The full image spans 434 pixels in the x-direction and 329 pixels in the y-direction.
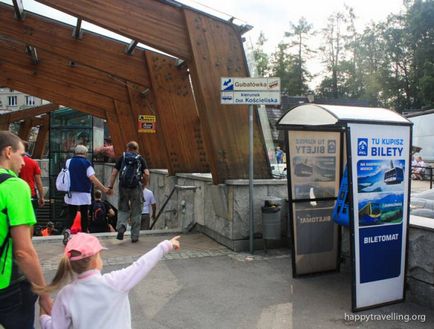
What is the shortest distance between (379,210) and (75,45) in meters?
9.63

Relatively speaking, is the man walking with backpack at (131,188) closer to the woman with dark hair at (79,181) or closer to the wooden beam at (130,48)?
the woman with dark hair at (79,181)

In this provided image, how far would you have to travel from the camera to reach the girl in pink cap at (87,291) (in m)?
2.44

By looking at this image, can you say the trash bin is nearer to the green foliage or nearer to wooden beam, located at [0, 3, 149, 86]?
wooden beam, located at [0, 3, 149, 86]

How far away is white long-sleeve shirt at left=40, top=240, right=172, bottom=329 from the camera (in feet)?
7.99

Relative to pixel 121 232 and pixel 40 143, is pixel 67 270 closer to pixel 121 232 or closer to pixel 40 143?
pixel 121 232

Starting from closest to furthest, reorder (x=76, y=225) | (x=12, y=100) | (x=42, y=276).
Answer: (x=42, y=276) → (x=76, y=225) → (x=12, y=100)

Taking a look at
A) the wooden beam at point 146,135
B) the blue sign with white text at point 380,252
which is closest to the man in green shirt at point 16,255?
the blue sign with white text at point 380,252

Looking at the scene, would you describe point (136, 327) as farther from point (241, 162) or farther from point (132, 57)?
point (132, 57)

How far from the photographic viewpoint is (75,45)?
475 inches

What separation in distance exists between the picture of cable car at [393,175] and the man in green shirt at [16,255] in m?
3.68

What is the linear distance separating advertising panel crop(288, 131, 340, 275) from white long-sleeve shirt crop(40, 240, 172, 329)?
3.71 metres

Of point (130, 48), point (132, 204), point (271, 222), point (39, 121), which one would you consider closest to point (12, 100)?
→ point (39, 121)

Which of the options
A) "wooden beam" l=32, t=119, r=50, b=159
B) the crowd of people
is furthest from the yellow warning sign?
"wooden beam" l=32, t=119, r=50, b=159

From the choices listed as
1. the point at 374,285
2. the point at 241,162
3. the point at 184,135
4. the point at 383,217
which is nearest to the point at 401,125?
the point at 383,217
